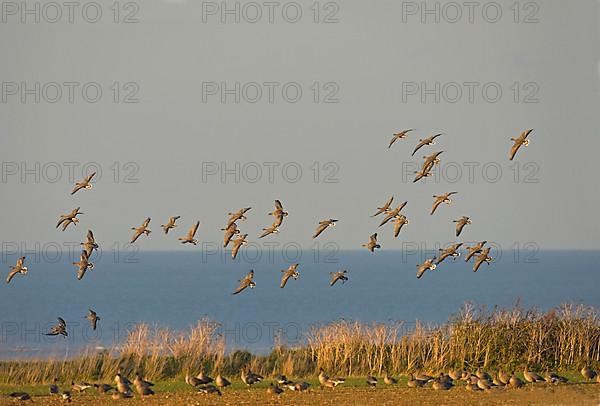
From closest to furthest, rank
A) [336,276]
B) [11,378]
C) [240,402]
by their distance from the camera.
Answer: [240,402] < [11,378] < [336,276]

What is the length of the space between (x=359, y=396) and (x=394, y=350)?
6.18 metres

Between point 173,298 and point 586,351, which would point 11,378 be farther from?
point 173,298

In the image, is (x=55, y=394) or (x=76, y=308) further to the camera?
(x=76, y=308)

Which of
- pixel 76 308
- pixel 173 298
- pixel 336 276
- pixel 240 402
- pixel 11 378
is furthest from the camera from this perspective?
pixel 173 298

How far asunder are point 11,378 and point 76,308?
445ft

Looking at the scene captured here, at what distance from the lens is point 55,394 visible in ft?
104

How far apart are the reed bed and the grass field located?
2869 millimetres

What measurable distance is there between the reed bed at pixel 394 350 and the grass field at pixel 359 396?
287 cm

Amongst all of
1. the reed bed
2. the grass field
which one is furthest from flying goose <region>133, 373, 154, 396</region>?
the reed bed

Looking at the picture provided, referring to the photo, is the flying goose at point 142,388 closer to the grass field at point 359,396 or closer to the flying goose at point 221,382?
the grass field at point 359,396

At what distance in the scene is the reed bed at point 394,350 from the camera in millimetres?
36750

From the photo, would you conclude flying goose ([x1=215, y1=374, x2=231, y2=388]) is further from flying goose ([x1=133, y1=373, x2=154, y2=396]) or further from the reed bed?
the reed bed

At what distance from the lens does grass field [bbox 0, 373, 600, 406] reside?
99.4 ft

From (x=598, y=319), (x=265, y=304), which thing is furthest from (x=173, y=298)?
(x=598, y=319)
